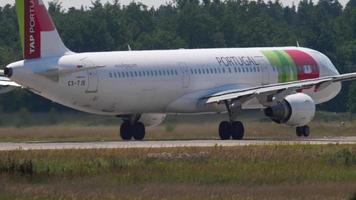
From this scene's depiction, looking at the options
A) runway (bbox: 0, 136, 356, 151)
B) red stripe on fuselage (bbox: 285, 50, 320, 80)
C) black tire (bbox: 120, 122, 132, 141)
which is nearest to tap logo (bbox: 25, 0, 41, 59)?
runway (bbox: 0, 136, 356, 151)

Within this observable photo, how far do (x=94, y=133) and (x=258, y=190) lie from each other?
94.9 ft

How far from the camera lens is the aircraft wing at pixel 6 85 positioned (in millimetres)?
61497

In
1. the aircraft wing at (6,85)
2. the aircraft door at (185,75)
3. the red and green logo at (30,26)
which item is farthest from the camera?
the aircraft door at (185,75)

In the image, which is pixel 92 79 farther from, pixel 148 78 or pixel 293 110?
pixel 293 110

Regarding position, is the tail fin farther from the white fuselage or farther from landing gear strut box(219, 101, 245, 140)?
landing gear strut box(219, 101, 245, 140)

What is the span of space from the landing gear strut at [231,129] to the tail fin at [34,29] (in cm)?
799

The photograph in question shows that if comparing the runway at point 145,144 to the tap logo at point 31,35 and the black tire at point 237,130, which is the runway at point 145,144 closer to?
the black tire at point 237,130

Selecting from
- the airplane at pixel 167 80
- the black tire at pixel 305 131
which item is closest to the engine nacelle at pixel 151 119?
the airplane at pixel 167 80

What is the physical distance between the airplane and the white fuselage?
0.04 metres

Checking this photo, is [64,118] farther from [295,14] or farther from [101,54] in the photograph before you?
[295,14]

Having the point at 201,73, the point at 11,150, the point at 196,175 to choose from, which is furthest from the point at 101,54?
the point at 196,175

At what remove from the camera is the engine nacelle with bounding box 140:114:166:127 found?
63094mm

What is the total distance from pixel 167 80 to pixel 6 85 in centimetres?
675

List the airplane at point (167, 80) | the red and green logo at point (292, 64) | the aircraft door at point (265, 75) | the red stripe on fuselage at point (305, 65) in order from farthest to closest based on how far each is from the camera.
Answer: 1. the red stripe on fuselage at point (305, 65)
2. the red and green logo at point (292, 64)
3. the aircraft door at point (265, 75)
4. the airplane at point (167, 80)
